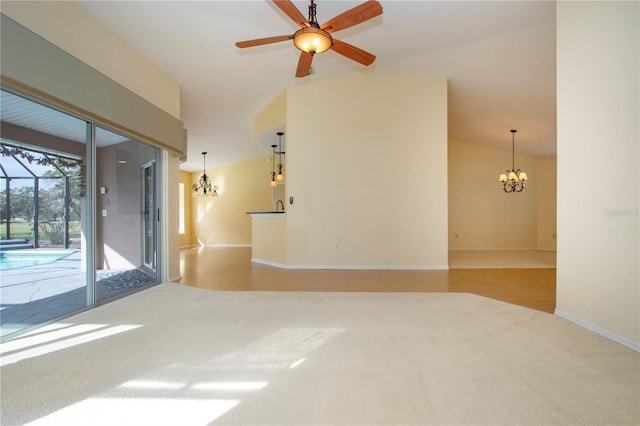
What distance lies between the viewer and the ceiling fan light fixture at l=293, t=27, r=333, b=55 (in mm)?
2855

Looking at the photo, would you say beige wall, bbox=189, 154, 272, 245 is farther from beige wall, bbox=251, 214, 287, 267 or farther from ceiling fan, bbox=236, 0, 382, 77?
ceiling fan, bbox=236, 0, 382, 77

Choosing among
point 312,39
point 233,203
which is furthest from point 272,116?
point 233,203

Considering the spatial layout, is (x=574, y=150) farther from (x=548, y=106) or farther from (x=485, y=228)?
(x=485, y=228)

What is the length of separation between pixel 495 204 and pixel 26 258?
407 inches

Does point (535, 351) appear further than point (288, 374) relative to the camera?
Yes

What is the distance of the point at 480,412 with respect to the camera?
1.56 metres

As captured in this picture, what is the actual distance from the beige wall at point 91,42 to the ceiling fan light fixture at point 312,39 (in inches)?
83.3

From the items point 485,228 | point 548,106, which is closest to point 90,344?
point 548,106

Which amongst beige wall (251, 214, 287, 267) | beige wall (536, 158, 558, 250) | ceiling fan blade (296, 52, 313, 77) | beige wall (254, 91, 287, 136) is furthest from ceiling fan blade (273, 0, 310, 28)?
beige wall (536, 158, 558, 250)

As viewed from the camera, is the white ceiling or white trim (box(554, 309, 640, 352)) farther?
the white ceiling

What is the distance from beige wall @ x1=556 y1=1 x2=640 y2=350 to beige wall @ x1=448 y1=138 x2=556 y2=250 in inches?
264

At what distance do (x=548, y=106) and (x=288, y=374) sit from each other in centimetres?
696

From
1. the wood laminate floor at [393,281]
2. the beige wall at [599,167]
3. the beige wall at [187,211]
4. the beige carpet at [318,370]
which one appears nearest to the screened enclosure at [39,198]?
the beige carpet at [318,370]

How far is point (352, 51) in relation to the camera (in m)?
3.42
